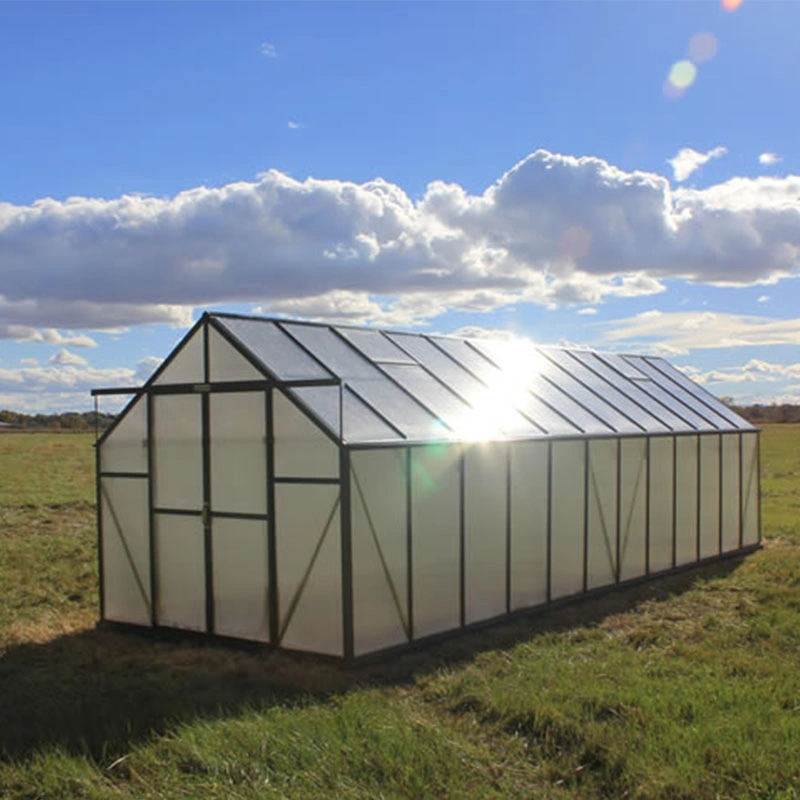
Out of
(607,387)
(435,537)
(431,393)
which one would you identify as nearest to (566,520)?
(431,393)

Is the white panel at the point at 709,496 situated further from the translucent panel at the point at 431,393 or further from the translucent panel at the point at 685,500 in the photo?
the translucent panel at the point at 431,393

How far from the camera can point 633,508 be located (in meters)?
16.8

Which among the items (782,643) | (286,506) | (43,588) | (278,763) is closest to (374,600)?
(286,506)

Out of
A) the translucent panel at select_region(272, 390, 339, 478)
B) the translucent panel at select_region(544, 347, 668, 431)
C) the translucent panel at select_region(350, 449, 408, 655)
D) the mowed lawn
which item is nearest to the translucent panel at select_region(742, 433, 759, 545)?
the translucent panel at select_region(544, 347, 668, 431)

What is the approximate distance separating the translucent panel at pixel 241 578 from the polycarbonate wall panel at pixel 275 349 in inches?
81.5

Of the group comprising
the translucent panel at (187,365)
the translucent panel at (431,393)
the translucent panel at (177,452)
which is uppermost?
the translucent panel at (187,365)

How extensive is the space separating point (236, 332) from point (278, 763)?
6.60 m

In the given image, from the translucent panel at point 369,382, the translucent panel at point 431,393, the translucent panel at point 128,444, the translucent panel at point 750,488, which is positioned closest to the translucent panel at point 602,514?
the translucent panel at point 431,393

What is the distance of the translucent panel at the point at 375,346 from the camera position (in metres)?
14.6

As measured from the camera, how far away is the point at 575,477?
50.4 ft

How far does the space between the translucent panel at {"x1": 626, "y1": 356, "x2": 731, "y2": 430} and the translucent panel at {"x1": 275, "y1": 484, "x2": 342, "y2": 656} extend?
10911 mm

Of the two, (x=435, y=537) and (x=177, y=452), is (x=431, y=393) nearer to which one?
(x=435, y=537)

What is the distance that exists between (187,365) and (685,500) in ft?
34.5

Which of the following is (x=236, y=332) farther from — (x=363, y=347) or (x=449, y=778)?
(x=449, y=778)
